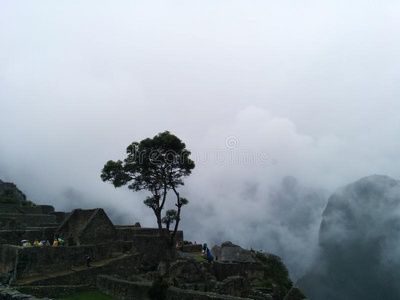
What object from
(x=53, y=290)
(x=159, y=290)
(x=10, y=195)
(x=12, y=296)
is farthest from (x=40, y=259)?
(x=10, y=195)

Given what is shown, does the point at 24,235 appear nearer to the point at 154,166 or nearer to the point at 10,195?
the point at 154,166

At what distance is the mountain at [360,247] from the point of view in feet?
99.1

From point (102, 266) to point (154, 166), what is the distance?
8.15m

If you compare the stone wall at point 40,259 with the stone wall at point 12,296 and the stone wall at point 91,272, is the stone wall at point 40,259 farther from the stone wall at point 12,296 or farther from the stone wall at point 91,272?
the stone wall at point 12,296

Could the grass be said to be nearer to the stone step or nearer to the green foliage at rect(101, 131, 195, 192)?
the stone step

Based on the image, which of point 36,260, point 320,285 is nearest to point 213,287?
point 36,260

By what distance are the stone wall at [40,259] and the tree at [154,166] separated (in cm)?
596

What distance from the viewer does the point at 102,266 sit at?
21.1 meters

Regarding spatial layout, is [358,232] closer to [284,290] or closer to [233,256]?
[284,290]

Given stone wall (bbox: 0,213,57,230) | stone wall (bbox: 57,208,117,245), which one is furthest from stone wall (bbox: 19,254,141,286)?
stone wall (bbox: 0,213,57,230)

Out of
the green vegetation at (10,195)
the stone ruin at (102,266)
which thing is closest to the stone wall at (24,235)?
the stone ruin at (102,266)

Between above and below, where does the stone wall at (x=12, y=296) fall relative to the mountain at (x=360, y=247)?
below

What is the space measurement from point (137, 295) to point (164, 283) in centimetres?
357

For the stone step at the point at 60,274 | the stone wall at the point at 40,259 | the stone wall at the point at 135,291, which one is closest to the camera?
the stone wall at the point at 135,291
